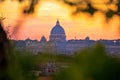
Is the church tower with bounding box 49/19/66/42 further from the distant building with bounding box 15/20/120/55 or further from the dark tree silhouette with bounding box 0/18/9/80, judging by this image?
the dark tree silhouette with bounding box 0/18/9/80

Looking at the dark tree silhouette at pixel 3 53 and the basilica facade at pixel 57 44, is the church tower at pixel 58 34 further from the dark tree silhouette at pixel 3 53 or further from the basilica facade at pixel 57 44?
the dark tree silhouette at pixel 3 53

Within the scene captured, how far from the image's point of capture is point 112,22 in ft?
2.39

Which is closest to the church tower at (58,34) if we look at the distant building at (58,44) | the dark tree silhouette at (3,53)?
the distant building at (58,44)

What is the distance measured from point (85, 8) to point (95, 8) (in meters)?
0.03

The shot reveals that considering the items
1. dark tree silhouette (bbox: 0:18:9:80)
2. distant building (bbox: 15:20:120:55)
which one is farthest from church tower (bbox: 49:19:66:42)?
dark tree silhouette (bbox: 0:18:9:80)

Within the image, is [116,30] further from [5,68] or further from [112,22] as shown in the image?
[5,68]

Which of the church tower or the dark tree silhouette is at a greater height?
the church tower

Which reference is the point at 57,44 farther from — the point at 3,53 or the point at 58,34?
the point at 3,53

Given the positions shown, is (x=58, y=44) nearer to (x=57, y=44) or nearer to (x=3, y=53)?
(x=57, y=44)

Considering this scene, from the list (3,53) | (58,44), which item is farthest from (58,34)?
(3,53)

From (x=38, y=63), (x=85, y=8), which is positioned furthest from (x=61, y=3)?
(x=38, y=63)

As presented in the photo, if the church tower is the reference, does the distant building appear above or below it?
below

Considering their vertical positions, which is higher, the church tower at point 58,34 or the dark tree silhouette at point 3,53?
the church tower at point 58,34

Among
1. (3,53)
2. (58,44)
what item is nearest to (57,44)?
(58,44)
